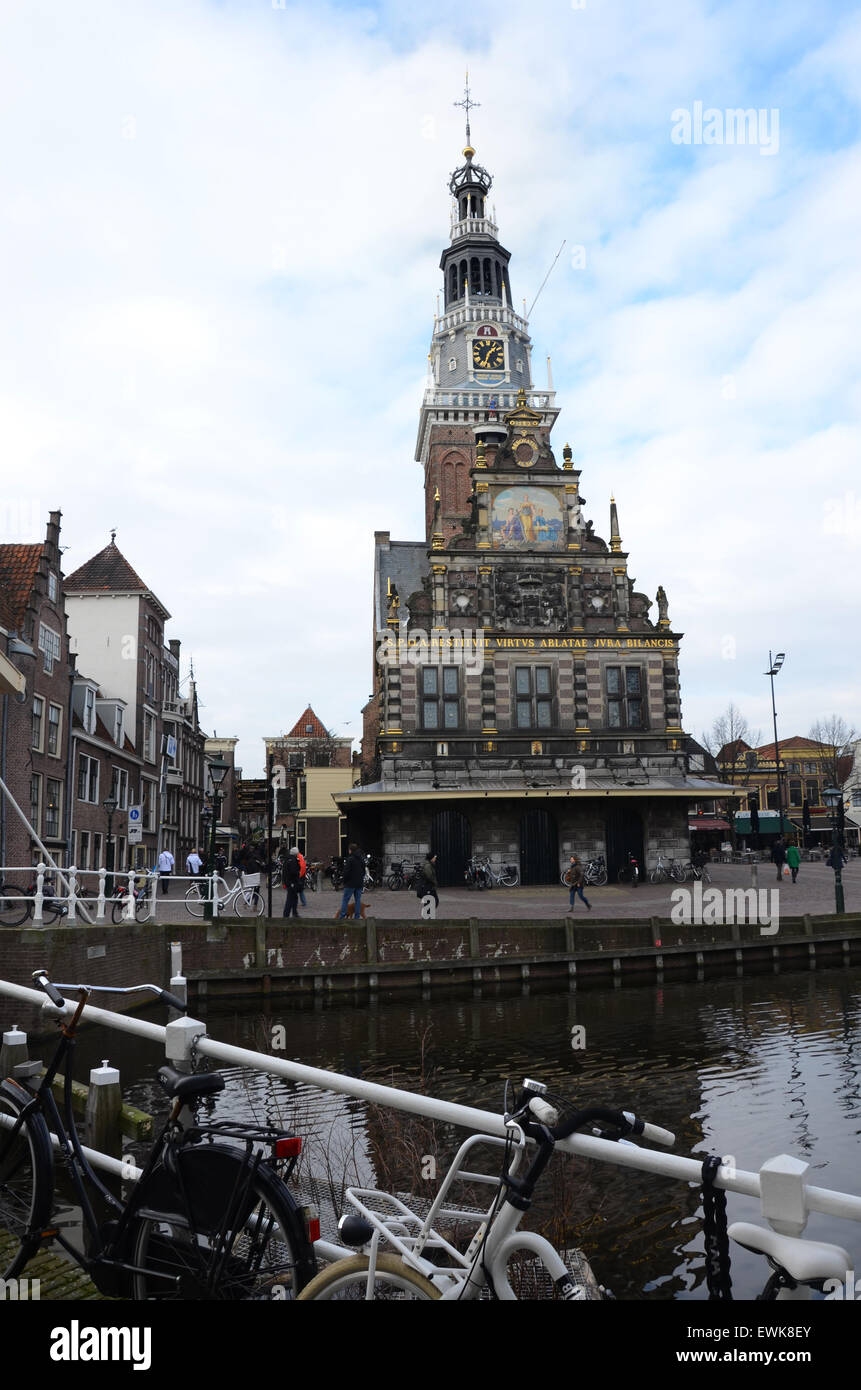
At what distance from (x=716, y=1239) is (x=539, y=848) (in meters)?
36.5

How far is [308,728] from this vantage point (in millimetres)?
83938

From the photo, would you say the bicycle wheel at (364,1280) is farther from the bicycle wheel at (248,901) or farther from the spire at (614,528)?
the spire at (614,528)

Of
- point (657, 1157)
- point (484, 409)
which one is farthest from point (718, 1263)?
point (484, 409)

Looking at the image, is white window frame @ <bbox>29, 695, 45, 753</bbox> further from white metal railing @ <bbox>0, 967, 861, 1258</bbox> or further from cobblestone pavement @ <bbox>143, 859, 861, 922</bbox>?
white metal railing @ <bbox>0, 967, 861, 1258</bbox>

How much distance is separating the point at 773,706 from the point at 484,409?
97.8 ft

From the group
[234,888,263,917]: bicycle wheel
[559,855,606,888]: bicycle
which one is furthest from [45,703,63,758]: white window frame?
[559,855,606,888]: bicycle

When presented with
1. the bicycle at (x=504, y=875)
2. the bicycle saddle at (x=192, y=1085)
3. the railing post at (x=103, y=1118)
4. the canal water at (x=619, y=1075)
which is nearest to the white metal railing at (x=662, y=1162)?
the bicycle saddle at (x=192, y=1085)

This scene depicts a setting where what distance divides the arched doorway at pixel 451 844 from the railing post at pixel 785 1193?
35.7 meters

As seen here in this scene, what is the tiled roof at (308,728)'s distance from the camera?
8308 centimetres

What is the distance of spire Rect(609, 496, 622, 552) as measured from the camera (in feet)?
135

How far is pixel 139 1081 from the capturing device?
1387 cm

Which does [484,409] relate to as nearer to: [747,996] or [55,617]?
[55,617]

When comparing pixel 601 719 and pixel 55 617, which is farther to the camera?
pixel 601 719
